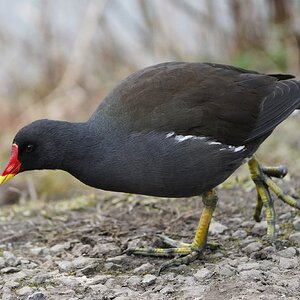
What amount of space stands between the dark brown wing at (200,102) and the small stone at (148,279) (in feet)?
2.61

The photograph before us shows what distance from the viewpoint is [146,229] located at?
497 cm

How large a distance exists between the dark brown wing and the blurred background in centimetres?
460

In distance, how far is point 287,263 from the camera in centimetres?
408

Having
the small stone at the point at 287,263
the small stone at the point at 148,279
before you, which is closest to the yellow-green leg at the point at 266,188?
the small stone at the point at 287,263

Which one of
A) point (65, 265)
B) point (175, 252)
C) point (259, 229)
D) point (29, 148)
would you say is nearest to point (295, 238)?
point (259, 229)

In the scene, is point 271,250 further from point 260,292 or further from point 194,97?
point 194,97

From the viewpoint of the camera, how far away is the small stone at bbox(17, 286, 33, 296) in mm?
3902

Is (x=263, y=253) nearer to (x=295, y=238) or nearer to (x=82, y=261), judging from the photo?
(x=295, y=238)

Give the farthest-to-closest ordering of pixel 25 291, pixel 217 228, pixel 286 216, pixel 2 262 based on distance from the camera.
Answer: pixel 286 216
pixel 217 228
pixel 2 262
pixel 25 291

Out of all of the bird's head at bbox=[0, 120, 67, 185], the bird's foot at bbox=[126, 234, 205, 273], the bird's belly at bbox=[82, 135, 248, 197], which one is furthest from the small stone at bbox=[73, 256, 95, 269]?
the bird's head at bbox=[0, 120, 67, 185]

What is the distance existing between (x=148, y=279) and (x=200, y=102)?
105cm

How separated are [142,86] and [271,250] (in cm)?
121

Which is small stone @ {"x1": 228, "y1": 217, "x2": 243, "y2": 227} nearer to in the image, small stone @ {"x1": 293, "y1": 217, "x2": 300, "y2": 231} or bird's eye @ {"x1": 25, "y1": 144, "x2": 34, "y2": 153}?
small stone @ {"x1": 293, "y1": 217, "x2": 300, "y2": 231}

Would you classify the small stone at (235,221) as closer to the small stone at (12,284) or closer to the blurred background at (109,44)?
the small stone at (12,284)
